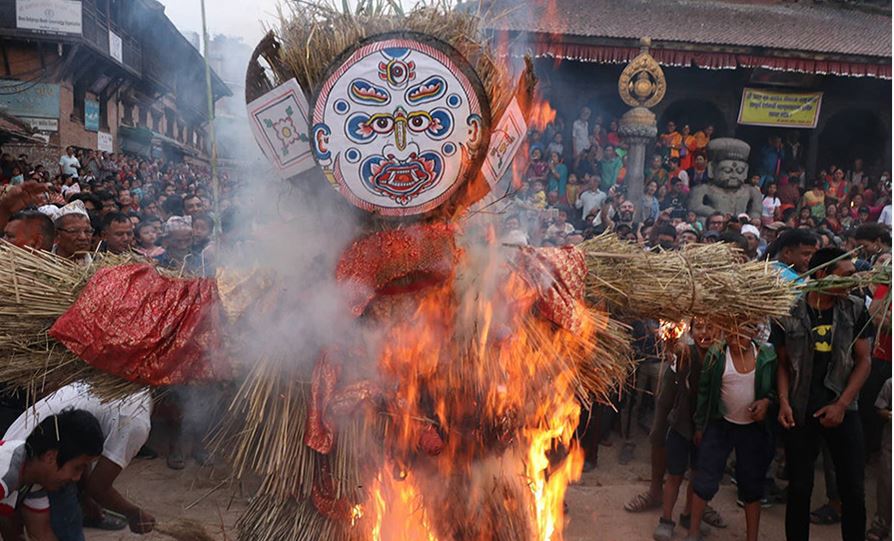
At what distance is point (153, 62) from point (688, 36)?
2019 centimetres

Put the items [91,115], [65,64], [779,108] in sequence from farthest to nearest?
1. [91,115]
2. [65,64]
3. [779,108]

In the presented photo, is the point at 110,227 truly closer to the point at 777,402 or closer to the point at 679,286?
the point at 679,286

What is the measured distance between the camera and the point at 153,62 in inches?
1047

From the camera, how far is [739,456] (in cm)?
450

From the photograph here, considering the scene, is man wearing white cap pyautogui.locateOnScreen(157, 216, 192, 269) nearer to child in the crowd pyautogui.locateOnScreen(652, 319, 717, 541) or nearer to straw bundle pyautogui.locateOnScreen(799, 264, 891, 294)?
child in the crowd pyautogui.locateOnScreen(652, 319, 717, 541)

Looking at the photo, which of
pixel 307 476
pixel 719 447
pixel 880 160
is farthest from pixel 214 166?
pixel 880 160

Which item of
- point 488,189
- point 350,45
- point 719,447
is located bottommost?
point 719,447

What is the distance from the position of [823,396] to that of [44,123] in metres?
19.7

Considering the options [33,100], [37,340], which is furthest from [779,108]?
[33,100]

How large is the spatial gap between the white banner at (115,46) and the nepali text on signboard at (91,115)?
156 cm

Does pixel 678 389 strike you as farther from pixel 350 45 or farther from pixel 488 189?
pixel 350 45

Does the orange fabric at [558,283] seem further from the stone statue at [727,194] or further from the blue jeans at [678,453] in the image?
the stone statue at [727,194]

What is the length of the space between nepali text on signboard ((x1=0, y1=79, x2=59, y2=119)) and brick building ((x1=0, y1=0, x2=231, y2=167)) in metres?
0.02

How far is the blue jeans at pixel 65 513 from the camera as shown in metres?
3.68
